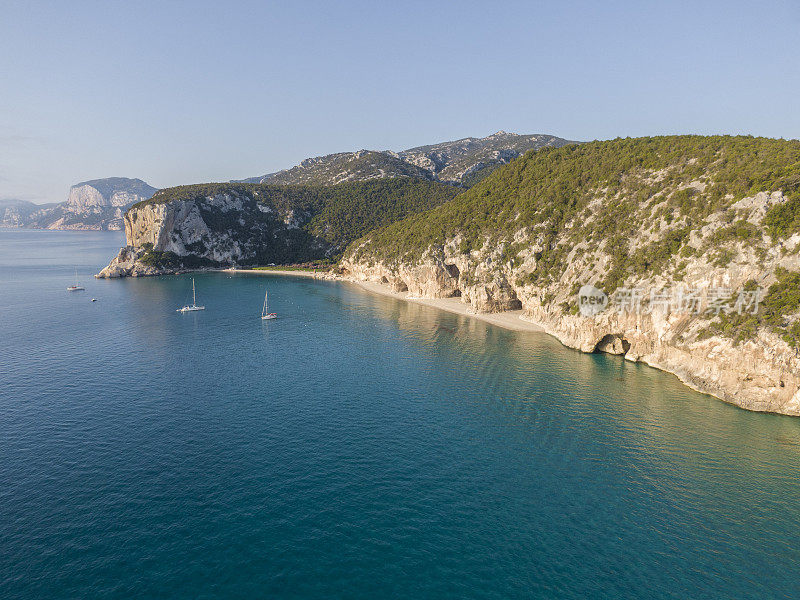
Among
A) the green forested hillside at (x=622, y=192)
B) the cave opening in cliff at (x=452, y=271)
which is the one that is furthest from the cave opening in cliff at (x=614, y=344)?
the cave opening in cliff at (x=452, y=271)

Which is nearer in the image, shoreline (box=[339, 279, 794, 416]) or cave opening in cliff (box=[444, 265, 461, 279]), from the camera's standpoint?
shoreline (box=[339, 279, 794, 416])

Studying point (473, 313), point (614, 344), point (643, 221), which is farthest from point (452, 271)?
point (614, 344)

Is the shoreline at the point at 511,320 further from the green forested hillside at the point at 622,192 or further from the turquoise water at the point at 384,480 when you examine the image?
the green forested hillside at the point at 622,192

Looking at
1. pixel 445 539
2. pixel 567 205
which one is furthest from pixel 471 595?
pixel 567 205

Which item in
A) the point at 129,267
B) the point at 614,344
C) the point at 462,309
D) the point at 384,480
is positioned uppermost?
the point at 129,267

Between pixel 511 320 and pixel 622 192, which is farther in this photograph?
pixel 511 320

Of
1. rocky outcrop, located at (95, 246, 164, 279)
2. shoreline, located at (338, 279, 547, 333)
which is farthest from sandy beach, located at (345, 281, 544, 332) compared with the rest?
rocky outcrop, located at (95, 246, 164, 279)

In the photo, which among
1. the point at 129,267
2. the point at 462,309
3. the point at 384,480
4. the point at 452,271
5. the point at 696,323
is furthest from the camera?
the point at 129,267

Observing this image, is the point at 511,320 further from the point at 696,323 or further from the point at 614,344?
the point at 696,323

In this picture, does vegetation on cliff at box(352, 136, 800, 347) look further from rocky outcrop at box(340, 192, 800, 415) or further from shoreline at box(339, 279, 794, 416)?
shoreline at box(339, 279, 794, 416)
